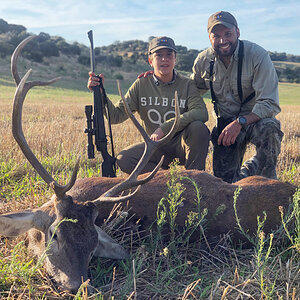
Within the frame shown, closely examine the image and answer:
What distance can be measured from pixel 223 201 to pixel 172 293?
1.15 meters

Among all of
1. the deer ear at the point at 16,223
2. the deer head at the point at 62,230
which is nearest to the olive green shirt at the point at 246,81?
the deer head at the point at 62,230

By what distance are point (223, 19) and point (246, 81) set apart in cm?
97

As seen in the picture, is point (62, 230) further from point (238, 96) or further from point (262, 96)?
point (238, 96)

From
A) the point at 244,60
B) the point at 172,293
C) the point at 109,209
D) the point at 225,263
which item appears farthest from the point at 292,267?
the point at 244,60

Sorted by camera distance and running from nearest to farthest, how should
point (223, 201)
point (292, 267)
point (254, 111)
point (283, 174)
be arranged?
point (292, 267)
point (223, 201)
point (254, 111)
point (283, 174)

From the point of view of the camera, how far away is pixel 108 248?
3.27 meters

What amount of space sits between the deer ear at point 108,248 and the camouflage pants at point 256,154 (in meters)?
2.79

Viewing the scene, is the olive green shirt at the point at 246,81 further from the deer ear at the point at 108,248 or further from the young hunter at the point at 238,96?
the deer ear at the point at 108,248

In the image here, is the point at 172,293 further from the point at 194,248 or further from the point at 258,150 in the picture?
the point at 258,150

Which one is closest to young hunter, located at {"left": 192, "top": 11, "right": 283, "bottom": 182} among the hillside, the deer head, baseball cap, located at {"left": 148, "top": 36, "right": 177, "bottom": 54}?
baseball cap, located at {"left": 148, "top": 36, "right": 177, "bottom": 54}

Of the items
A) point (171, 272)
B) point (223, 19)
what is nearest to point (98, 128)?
point (223, 19)

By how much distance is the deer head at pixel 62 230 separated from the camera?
285 cm

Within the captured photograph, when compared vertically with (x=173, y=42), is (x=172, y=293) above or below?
below

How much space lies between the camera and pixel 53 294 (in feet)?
9.33
